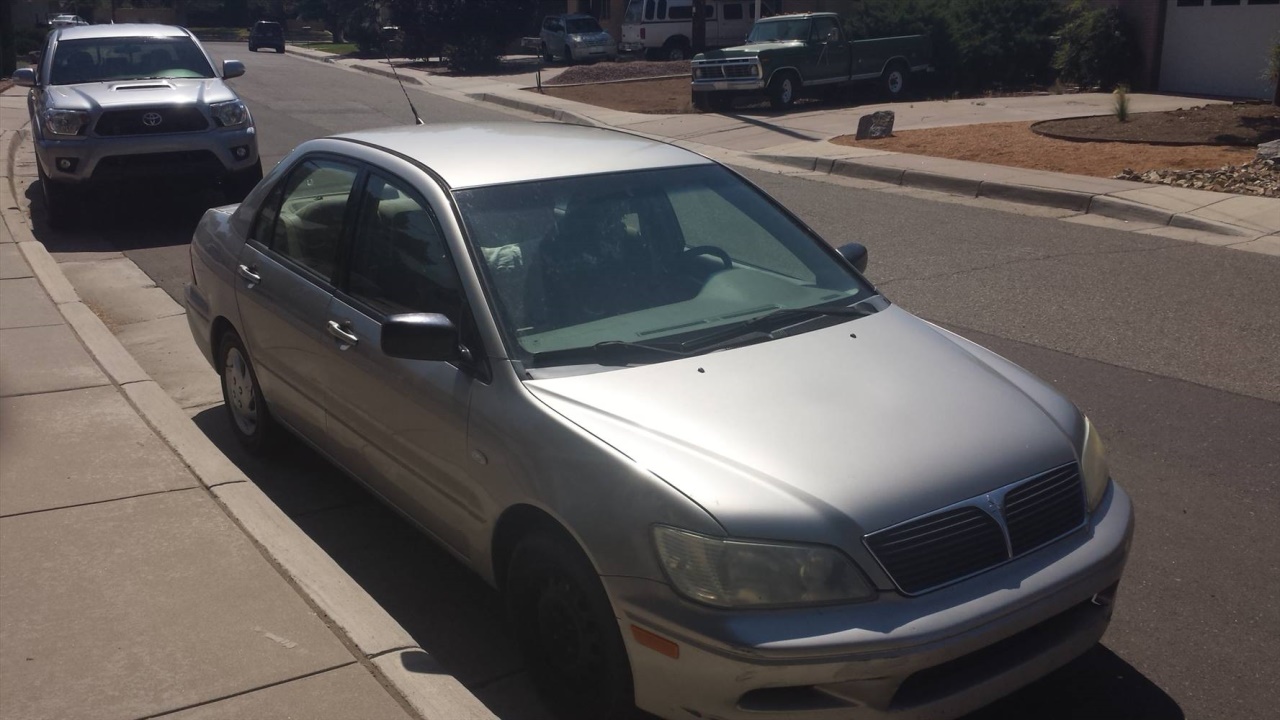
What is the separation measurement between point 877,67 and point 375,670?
2322cm

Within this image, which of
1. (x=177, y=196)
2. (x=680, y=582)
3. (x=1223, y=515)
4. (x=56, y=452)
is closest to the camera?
(x=680, y=582)

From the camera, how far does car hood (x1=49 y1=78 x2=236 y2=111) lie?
12000 millimetres

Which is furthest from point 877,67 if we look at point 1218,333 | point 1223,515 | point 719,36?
point 1223,515

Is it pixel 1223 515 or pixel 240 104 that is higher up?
pixel 240 104

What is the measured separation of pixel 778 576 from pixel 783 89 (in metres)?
21.7

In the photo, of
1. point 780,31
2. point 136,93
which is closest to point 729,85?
point 780,31

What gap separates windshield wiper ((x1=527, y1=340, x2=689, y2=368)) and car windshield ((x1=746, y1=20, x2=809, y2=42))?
21.4 m

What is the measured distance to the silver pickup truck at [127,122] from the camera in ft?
38.9

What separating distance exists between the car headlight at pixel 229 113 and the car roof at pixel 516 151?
7427mm

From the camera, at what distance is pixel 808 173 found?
16.5m

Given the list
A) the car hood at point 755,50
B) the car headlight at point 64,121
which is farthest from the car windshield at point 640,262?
the car hood at point 755,50

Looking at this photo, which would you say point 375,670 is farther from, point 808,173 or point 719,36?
point 719,36

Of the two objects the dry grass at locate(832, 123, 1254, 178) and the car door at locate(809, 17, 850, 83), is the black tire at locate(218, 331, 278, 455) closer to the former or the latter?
the dry grass at locate(832, 123, 1254, 178)

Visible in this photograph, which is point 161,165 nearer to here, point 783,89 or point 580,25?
point 783,89
